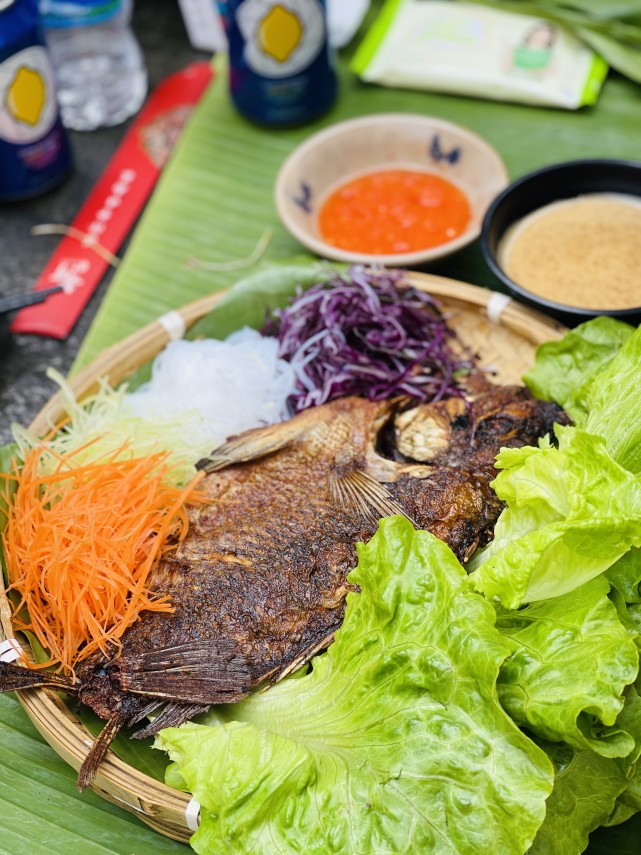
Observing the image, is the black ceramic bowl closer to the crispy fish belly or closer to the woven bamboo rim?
the woven bamboo rim

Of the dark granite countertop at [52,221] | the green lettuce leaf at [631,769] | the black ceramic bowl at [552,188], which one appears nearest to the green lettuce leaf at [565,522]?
the green lettuce leaf at [631,769]

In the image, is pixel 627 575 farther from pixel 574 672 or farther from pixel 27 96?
pixel 27 96

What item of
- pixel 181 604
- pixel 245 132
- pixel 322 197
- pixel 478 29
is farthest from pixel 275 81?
pixel 181 604

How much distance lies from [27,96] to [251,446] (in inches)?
95.3

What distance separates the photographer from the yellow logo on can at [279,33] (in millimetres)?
4012

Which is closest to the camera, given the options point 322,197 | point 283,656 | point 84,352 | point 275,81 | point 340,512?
point 283,656

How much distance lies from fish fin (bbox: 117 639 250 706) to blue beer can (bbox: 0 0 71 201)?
2.87m

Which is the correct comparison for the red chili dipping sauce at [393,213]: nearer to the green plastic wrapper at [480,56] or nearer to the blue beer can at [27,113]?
the green plastic wrapper at [480,56]

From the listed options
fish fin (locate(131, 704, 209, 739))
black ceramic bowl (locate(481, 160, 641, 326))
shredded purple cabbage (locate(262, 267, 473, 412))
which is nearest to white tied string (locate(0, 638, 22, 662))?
fish fin (locate(131, 704, 209, 739))

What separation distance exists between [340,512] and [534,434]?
0.62m

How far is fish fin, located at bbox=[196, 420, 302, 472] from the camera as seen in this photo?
2.61 metres

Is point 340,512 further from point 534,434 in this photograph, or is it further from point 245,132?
point 245,132

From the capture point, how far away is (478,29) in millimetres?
4684

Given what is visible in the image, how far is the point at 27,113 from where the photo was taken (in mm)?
4145
